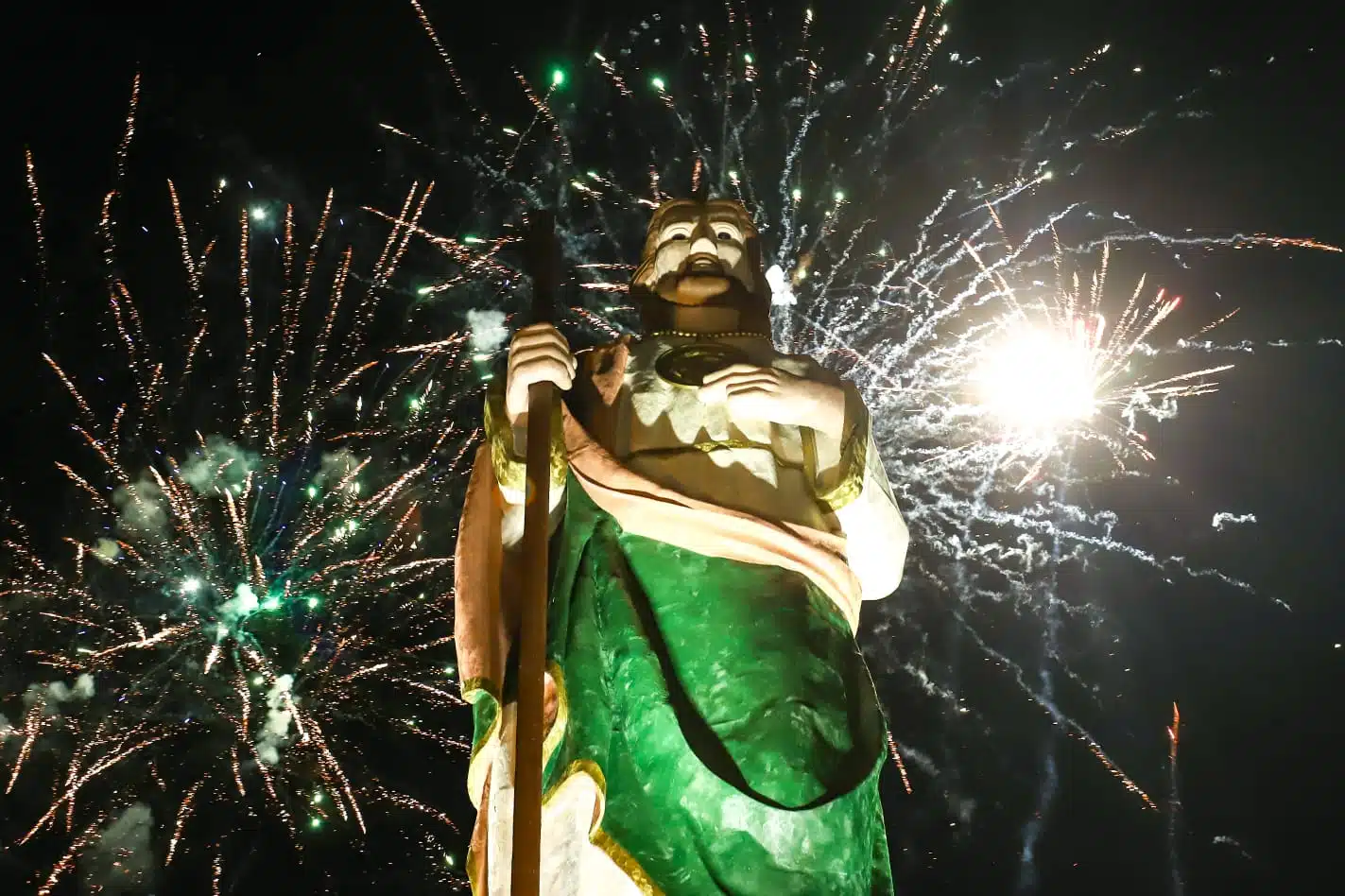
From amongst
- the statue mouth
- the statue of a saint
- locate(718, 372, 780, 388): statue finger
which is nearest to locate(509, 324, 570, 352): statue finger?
the statue of a saint

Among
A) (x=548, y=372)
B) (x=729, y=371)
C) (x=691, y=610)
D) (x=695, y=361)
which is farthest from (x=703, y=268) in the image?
(x=691, y=610)

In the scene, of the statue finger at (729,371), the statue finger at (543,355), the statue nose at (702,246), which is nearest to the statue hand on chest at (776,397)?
the statue finger at (729,371)

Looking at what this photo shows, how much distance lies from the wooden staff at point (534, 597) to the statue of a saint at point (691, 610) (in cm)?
21

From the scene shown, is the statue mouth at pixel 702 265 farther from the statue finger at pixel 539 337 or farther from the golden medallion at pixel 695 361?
the statue finger at pixel 539 337

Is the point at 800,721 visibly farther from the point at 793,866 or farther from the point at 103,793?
the point at 103,793

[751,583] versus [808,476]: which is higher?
[808,476]

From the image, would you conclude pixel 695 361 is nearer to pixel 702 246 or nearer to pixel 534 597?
pixel 702 246

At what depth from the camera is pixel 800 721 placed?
19.3 ft

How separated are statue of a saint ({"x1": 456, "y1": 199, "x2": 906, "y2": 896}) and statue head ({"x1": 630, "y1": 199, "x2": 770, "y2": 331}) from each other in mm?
22

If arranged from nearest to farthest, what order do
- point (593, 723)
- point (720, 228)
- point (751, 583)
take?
point (593, 723)
point (751, 583)
point (720, 228)

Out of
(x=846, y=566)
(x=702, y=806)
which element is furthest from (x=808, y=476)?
(x=702, y=806)

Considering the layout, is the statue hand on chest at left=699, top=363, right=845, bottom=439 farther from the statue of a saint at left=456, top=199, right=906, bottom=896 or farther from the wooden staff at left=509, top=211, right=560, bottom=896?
the wooden staff at left=509, top=211, right=560, bottom=896

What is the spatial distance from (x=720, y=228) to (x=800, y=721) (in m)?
3.37

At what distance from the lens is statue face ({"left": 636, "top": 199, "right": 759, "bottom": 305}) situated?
7902 millimetres
